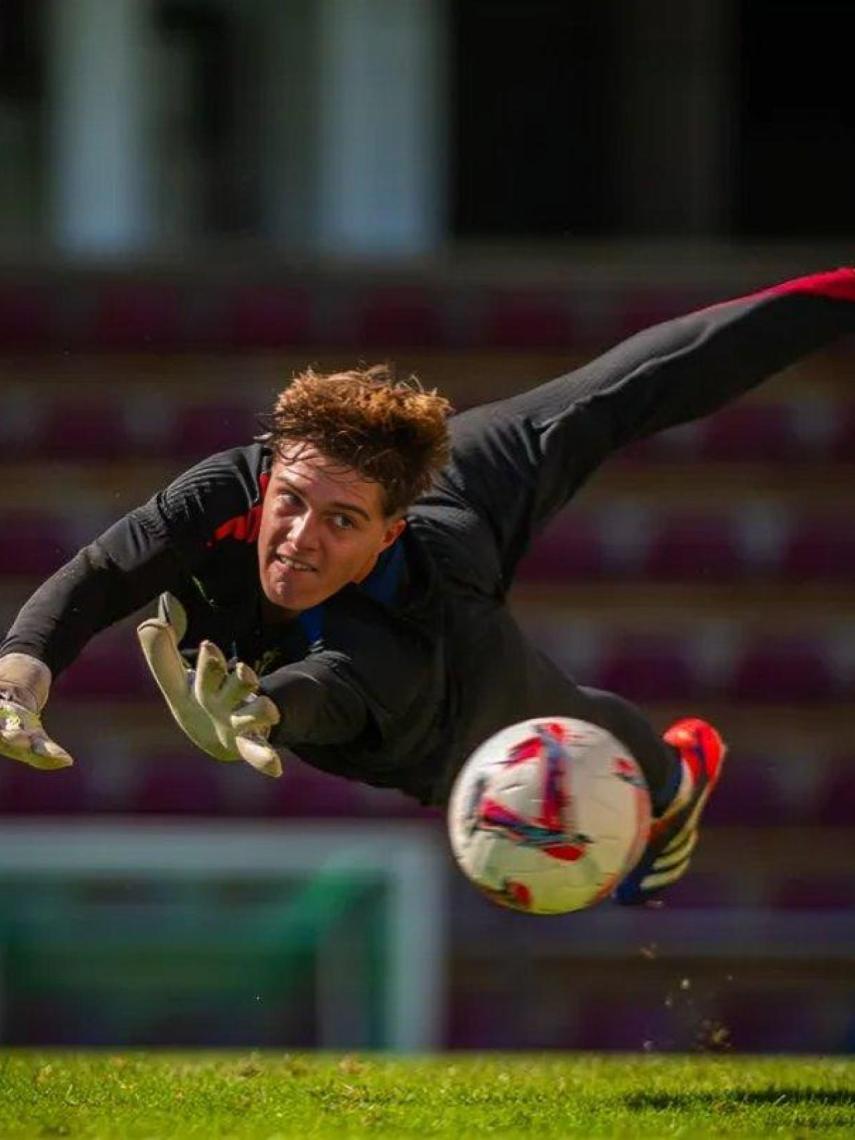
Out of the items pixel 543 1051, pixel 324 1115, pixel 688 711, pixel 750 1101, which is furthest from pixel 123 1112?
pixel 688 711

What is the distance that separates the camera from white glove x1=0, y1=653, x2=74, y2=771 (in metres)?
5.64

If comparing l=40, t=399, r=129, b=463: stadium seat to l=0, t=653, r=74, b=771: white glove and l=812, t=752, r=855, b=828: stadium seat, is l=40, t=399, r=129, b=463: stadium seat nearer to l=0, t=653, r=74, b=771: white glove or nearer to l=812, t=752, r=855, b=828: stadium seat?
l=812, t=752, r=855, b=828: stadium seat

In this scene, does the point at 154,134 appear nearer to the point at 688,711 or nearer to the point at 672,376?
the point at 688,711

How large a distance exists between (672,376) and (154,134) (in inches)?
246

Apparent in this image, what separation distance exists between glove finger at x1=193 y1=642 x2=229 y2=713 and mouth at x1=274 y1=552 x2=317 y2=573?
0.30 meters

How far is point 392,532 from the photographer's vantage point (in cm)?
620

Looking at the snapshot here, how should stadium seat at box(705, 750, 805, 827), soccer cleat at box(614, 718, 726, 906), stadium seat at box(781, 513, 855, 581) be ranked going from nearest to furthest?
soccer cleat at box(614, 718, 726, 906) < stadium seat at box(705, 750, 805, 827) < stadium seat at box(781, 513, 855, 581)

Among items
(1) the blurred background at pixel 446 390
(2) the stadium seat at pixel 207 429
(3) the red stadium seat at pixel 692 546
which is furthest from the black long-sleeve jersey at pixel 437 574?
(2) the stadium seat at pixel 207 429

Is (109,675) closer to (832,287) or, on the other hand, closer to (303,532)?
(832,287)

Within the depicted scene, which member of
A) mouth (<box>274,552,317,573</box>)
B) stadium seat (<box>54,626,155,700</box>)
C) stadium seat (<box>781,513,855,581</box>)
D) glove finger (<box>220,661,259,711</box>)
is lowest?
stadium seat (<box>54,626,155,700</box>)

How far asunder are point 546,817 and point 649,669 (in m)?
5.75

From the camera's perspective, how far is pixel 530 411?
6664 millimetres

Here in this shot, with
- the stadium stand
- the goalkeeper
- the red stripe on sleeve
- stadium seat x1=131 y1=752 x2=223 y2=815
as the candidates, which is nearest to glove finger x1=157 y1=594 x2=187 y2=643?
the goalkeeper

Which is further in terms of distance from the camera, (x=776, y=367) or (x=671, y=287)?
(x=671, y=287)
